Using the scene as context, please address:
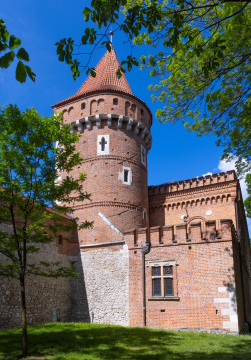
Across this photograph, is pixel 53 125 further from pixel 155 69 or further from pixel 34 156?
pixel 155 69

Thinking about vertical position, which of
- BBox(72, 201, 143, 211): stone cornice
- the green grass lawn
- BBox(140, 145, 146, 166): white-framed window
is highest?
BBox(140, 145, 146, 166): white-framed window

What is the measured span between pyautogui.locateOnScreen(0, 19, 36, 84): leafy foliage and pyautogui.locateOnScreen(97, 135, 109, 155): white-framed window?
16.7 meters

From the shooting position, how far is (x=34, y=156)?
9.90 meters

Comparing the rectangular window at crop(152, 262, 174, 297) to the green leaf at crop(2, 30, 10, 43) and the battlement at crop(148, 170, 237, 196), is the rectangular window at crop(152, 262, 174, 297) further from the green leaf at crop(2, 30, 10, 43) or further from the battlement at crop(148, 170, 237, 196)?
the green leaf at crop(2, 30, 10, 43)

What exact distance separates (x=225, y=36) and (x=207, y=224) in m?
8.73

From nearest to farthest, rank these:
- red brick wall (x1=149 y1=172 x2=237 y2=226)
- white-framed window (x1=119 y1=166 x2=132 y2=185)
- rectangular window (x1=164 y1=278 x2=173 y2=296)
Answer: rectangular window (x1=164 y1=278 x2=173 y2=296)
white-framed window (x1=119 y1=166 x2=132 y2=185)
red brick wall (x1=149 y1=172 x2=237 y2=226)

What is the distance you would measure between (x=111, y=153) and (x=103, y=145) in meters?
0.82

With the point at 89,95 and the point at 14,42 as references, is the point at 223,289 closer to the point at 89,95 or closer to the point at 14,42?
the point at 14,42

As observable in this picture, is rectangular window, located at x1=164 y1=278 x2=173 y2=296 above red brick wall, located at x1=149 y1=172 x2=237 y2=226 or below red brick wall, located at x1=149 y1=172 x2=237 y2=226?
below

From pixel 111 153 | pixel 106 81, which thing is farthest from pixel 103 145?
pixel 106 81

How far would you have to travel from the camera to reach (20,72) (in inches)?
137

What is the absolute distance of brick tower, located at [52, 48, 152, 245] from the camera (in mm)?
19312

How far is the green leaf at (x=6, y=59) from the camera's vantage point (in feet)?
11.8

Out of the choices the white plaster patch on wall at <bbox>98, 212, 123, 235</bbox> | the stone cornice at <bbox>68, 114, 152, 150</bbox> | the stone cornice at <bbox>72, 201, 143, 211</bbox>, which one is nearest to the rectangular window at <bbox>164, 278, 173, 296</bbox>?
the white plaster patch on wall at <bbox>98, 212, 123, 235</bbox>
